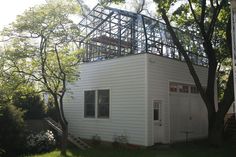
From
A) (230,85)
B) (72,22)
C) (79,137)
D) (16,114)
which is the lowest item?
(79,137)

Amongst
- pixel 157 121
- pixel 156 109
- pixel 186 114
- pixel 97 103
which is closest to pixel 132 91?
pixel 156 109

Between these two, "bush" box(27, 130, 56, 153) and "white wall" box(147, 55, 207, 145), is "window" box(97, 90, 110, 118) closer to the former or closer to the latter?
"white wall" box(147, 55, 207, 145)

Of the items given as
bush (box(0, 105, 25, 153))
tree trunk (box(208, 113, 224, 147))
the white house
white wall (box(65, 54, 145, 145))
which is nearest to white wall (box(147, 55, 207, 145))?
the white house

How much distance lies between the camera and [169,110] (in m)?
14.5

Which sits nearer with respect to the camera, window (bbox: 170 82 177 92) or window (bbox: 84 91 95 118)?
window (bbox: 170 82 177 92)

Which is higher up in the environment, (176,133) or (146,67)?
(146,67)

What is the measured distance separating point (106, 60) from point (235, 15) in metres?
9.93

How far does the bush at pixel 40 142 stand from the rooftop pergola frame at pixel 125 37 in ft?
15.1

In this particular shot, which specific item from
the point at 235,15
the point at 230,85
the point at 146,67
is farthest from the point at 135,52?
the point at 235,15

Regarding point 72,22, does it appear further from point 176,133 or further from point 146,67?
point 176,133

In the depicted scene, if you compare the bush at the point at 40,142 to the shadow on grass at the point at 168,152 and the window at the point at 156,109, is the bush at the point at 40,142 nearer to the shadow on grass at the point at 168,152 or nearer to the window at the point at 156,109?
the shadow on grass at the point at 168,152

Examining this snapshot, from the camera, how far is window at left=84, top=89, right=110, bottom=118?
49.2 ft

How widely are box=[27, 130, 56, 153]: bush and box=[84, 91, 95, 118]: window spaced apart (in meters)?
2.31

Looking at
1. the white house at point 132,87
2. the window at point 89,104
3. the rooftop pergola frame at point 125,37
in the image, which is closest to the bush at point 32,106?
the white house at point 132,87
